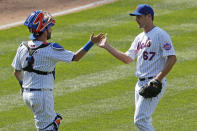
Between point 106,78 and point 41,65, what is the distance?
4760mm

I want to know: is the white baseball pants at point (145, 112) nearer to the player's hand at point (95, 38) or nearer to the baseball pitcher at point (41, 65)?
the player's hand at point (95, 38)

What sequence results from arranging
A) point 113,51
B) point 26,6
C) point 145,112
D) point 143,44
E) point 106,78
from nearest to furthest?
point 145,112, point 143,44, point 113,51, point 106,78, point 26,6

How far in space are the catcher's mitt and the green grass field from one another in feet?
5.84

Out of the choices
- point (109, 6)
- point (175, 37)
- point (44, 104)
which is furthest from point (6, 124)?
point (109, 6)

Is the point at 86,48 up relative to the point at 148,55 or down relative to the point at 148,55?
up

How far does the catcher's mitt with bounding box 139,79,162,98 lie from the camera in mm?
7695

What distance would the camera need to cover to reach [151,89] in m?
7.71

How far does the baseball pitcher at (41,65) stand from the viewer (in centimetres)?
748

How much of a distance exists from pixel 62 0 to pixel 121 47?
18.4 feet

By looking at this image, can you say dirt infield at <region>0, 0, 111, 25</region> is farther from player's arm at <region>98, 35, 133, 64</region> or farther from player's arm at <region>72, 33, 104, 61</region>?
player's arm at <region>72, 33, 104, 61</region>

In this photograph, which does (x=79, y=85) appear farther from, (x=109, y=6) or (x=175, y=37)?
(x=109, y=6)

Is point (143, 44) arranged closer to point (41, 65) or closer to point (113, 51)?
point (113, 51)

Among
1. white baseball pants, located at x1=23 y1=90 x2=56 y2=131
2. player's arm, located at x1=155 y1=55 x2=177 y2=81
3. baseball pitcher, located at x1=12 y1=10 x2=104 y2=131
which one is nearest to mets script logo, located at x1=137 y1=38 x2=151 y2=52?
player's arm, located at x1=155 y1=55 x2=177 y2=81

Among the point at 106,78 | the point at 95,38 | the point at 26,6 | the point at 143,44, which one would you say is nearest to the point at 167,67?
the point at 143,44
